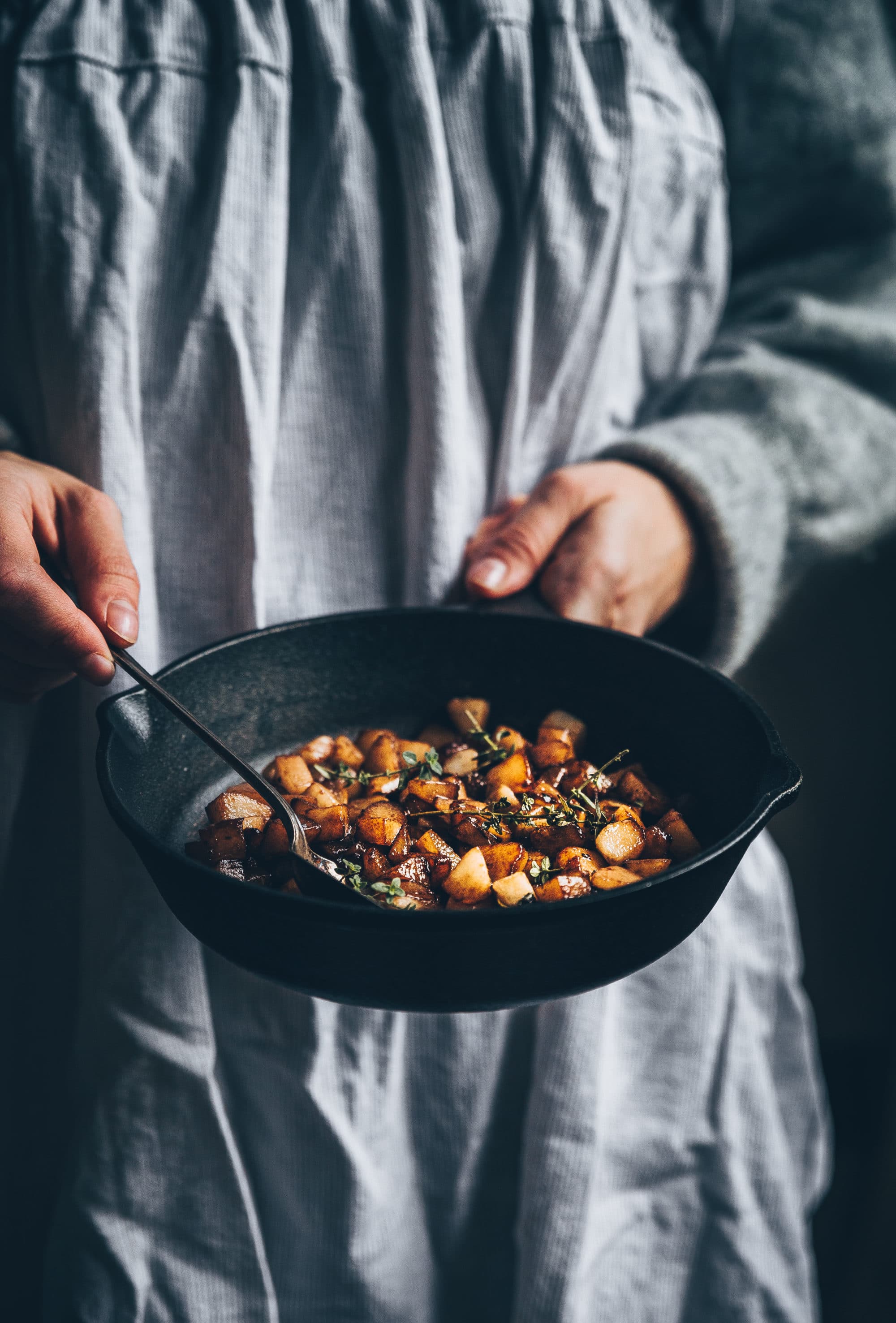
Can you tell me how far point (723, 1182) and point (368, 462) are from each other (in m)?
0.88

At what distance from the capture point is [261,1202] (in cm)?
89

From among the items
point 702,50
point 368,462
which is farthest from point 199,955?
point 702,50

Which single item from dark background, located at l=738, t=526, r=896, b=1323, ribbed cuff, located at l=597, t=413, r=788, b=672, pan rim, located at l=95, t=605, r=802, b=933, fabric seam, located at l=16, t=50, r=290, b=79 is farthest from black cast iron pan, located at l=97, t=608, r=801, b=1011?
dark background, located at l=738, t=526, r=896, b=1323

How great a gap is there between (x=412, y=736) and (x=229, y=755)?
0.77 ft

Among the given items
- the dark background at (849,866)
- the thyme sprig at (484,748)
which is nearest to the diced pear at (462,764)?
the thyme sprig at (484,748)

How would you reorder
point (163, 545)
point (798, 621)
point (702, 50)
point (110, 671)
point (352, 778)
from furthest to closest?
1. point (798, 621)
2. point (702, 50)
3. point (163, 545)
4. point (352, 778)
5. point (110, 671)

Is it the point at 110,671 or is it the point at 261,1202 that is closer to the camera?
the point at 110,671

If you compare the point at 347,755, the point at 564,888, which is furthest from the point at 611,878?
the point at 347,755

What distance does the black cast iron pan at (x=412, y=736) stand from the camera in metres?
0.44

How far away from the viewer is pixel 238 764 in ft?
1.90

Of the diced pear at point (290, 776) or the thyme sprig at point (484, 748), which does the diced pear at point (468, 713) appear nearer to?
the thyme sprig at point (484, 748)

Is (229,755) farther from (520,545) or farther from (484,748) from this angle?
(520,545)

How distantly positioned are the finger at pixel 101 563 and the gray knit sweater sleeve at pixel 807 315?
0.54 meters

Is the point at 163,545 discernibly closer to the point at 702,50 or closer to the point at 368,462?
the point at 368,462
